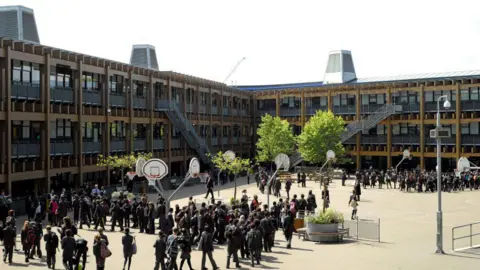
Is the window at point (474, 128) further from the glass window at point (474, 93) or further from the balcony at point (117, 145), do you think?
the balcony at point (117, 145)

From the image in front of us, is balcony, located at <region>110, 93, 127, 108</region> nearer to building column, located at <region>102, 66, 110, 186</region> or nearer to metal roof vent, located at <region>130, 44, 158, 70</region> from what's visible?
building column, located at <region>102, 66, 110, 186</region>

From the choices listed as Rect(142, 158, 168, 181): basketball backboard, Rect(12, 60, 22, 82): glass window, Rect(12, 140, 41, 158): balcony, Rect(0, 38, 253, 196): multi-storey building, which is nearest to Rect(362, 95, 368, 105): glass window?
Rect(0, 38, 253, 196): multi-storey building

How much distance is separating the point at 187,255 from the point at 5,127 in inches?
883

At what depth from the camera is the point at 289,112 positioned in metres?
81.2

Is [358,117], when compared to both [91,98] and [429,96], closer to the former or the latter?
[429,96]

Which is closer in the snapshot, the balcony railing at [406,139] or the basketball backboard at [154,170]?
the basketball backboard at [154,170]

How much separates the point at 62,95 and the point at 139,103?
42.0 feet

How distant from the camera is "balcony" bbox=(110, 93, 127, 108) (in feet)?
167

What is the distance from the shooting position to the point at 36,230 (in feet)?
68.7

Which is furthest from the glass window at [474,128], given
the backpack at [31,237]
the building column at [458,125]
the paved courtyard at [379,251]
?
the backpack at [31,237]

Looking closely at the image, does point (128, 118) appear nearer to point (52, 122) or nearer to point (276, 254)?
point (52, 122)

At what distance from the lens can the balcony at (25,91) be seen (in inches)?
1509

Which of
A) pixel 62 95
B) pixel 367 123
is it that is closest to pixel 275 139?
pixel 367 123

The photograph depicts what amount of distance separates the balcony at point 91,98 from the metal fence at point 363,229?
89.2 feet
